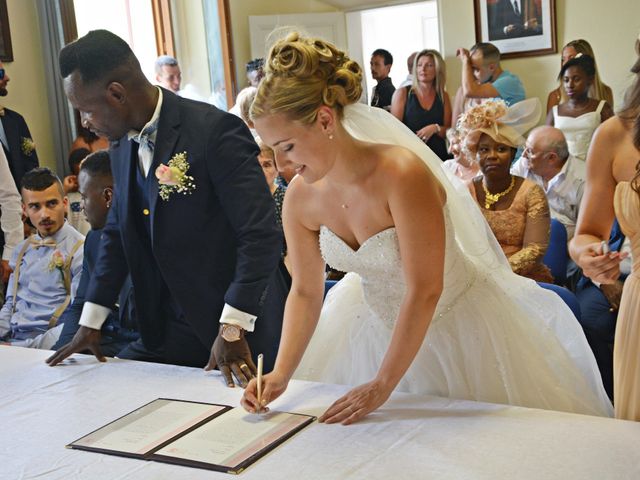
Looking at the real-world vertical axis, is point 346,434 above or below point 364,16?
below

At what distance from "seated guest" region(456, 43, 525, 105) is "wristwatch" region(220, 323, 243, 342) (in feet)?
19.3

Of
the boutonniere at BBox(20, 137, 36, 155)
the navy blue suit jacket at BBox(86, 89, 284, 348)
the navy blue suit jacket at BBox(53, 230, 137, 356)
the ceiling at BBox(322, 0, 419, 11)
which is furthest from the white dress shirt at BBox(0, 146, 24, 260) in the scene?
the ceiling at BBox(322, 0, 419, 11)

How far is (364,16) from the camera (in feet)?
33.4

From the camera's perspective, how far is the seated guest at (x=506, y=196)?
12.5 feet

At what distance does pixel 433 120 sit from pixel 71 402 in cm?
587

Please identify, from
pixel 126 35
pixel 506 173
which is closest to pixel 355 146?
pixel 506 173

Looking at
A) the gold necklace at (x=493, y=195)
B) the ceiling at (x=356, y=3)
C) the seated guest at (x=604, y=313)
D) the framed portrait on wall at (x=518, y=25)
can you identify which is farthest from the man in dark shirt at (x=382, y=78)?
the seated guest at (x=604, y=313)

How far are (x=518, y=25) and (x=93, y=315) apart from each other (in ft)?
23.9

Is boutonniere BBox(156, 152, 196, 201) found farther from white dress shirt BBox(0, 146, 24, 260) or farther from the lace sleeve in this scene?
white dress shirt BBox(0, 146, 24, 260)

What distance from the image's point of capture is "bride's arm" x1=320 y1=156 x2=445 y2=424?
1895 millimetres

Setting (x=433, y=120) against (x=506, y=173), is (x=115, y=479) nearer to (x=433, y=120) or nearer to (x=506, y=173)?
(x=506, y=173)

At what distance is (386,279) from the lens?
229cm

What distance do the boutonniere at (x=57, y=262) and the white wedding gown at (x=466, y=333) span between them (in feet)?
6.60

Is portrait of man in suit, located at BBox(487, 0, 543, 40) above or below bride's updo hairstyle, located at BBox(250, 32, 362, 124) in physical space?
above
